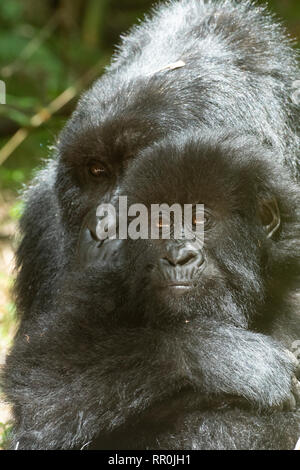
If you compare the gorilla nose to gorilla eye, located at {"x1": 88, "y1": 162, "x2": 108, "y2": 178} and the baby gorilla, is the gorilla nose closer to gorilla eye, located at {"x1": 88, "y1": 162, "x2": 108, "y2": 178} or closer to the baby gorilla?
the baby gorilla

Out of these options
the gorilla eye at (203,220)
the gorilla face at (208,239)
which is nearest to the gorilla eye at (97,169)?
the gorilla face at (208,239)

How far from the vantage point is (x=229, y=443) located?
2.87 metres

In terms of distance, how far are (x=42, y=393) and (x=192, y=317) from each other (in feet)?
2.35

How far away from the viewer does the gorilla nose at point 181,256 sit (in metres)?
3.09

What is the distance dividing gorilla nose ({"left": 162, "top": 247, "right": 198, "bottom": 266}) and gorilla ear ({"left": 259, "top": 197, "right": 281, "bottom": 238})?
1.26 feet

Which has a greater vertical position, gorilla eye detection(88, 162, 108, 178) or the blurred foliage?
the blurred foliage

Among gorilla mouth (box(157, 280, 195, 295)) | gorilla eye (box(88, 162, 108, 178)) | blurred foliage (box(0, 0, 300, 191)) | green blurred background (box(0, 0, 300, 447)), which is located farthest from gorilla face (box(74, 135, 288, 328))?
blurred foliage (box(0, 0, 300, 191))

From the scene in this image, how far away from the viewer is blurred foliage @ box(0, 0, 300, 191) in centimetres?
737

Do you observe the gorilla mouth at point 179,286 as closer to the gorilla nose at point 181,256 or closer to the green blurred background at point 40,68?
the gorilla nose at point 181,256

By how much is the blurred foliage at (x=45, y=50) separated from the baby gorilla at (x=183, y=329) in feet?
10.1

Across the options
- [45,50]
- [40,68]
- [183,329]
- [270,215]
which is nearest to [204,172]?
[270,215]

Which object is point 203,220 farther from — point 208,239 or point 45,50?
point 45,50

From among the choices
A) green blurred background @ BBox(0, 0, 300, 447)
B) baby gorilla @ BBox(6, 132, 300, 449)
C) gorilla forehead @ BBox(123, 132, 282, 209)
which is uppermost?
green blurred background @ BBox(0, 0, 300, 447)

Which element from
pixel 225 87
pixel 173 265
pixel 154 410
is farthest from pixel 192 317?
pixel 225 87
